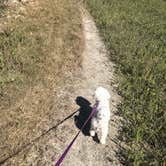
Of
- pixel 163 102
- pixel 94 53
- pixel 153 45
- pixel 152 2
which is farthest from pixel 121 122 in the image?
pixel 152 2

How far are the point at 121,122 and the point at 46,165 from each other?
274 centimetres

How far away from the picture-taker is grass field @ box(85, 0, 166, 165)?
698cm

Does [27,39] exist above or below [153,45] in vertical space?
above

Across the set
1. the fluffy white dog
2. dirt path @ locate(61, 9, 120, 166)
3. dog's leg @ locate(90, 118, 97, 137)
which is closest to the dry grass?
dirt path @ locate(61, 9, 120, 166)

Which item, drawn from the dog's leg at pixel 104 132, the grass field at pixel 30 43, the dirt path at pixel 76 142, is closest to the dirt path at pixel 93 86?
the dirt path at pixel 76 142

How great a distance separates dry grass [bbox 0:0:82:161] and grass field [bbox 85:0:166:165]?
6.38 ft

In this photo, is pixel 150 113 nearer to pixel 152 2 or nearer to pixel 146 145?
pixel 146 145

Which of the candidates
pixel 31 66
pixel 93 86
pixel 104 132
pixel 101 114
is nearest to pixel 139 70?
pixel 93 86

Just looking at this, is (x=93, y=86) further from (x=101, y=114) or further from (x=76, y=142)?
(x=101, y=114)

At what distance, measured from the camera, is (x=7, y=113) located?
274 inches

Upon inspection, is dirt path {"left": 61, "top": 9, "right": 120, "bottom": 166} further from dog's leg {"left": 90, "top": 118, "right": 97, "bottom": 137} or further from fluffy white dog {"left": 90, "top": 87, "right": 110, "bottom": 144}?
fluffy white dog {"left": 90, "top": 87, "right": 110, "bottom": 144}

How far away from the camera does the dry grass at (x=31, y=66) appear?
6.69 m

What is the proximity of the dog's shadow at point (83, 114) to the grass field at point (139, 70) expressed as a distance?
0.97 meters

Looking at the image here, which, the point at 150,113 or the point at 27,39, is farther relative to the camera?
the point at 27,39
